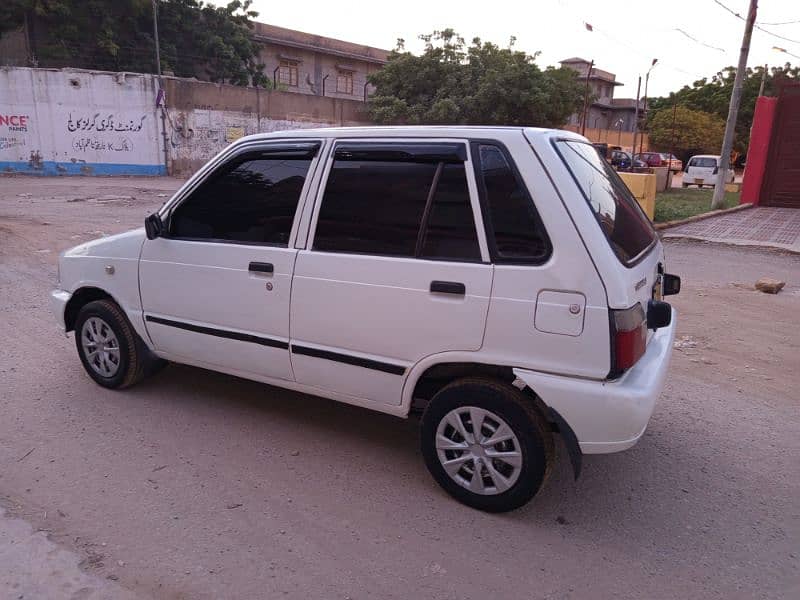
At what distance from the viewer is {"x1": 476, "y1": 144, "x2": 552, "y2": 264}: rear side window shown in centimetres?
283

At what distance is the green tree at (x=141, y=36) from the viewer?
84.5 feet

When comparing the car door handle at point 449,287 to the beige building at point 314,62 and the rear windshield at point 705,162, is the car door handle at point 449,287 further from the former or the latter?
the beige building at point 314,62

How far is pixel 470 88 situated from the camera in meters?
27.3

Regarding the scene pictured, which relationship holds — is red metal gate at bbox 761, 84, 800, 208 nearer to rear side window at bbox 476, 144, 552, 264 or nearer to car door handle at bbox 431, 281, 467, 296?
rear side window at bbox 476, 144, 552, 264

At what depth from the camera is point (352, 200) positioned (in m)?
3.32

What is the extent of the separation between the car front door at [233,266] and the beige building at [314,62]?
32.3 metres

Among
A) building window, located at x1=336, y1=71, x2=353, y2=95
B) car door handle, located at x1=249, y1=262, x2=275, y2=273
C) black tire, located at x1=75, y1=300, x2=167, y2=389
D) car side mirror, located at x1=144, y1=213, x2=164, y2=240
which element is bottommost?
black tire, located at x1=75, y1=300, x2=167, y2=389

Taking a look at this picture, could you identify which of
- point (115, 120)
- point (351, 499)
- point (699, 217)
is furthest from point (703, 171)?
point (351, 499)

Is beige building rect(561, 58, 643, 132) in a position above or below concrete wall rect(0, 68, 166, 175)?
above

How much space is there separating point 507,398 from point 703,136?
4243 cm

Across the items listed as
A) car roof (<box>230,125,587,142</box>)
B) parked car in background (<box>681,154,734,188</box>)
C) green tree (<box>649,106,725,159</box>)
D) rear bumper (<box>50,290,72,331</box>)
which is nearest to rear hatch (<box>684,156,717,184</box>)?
parked car in background (<box>681,154,734,188</box>)

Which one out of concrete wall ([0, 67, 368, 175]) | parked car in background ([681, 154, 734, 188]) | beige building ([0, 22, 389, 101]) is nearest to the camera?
concrete wall ([0, 67, 368, 175])

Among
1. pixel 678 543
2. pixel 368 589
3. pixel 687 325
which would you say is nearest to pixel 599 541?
pixel 678 543

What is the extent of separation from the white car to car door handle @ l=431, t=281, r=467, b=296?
0.4 inches
